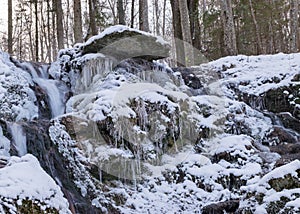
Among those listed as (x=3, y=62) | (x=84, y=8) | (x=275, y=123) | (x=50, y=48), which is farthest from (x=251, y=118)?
(x=50, y=48)

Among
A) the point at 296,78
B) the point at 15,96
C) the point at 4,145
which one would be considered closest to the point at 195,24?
the point at 296,78

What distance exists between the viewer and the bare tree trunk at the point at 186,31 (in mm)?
12469

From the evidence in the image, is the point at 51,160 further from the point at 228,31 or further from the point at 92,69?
the point at 228,31

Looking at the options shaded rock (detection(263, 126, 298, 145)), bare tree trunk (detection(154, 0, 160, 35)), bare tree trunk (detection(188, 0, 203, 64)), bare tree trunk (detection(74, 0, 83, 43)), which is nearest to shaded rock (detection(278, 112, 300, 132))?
shaded rock (detection(263, 126, 298, 145))

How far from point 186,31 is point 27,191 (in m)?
9.84

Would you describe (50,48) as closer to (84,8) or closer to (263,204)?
(84,8)

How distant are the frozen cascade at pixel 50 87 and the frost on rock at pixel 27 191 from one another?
4.89m

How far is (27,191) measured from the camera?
3465 millimetres

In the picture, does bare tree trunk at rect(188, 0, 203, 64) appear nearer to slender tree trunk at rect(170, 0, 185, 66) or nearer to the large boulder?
slender tree trunk at rect(170, 0, 185, 66)

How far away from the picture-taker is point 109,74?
9164 millimetres

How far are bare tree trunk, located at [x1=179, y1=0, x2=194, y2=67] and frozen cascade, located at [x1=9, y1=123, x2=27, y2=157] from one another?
7.31 m

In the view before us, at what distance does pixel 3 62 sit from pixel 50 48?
19510 millimetres

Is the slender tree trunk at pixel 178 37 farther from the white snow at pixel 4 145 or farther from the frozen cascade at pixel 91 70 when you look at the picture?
the white snow at pixel 4 145

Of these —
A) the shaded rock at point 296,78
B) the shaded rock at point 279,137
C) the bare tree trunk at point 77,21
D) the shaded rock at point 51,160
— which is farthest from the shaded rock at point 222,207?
the bare tree trunk at point 77,21
